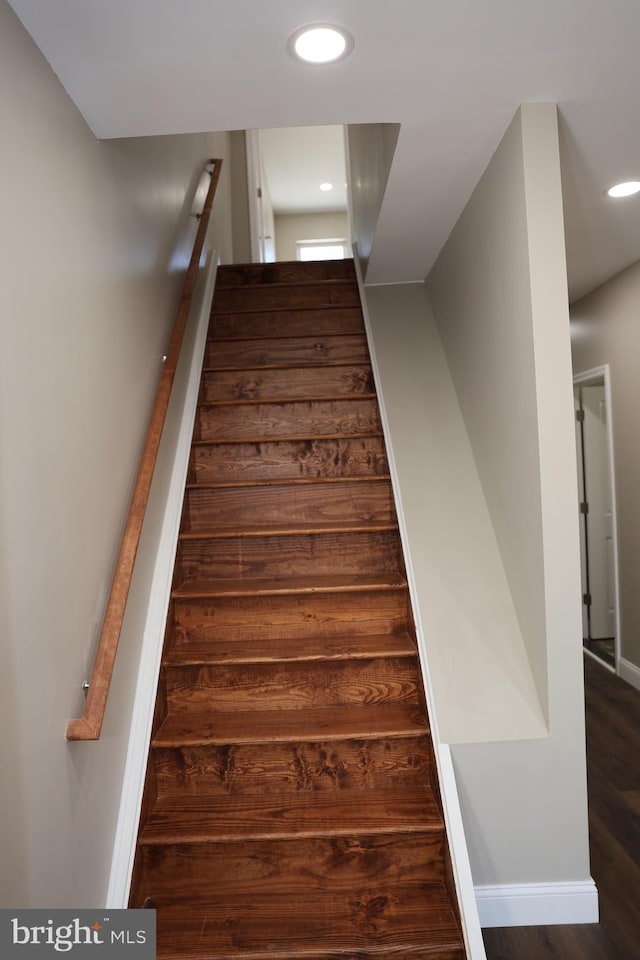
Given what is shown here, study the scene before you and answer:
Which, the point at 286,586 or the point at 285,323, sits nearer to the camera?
the point at 286,586

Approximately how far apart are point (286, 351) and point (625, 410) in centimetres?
190

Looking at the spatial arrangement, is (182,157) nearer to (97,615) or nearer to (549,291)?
(549,291)

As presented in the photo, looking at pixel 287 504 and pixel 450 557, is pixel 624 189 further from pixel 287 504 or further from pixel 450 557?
pixel 287 504

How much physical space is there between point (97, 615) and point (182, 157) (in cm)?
264

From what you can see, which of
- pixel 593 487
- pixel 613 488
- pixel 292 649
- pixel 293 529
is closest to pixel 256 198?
pixel 593 487

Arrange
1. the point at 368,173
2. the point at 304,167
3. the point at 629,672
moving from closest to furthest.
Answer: the point at 368,173 → the point at 629,672 → the point at 304,167

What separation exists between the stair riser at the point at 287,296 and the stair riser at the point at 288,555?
186 centimetres

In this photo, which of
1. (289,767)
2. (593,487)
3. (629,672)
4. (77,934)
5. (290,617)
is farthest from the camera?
(593,487)

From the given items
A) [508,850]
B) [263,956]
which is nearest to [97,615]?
[263,956]

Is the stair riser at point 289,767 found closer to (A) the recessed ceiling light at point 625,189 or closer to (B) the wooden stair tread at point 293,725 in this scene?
(B) the wooden stair tread at point 293,725

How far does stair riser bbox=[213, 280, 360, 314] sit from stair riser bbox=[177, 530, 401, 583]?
1864 mm

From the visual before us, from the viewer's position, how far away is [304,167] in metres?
7.86

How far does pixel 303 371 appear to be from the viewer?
11.9 feet

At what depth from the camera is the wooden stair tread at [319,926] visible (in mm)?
1732
